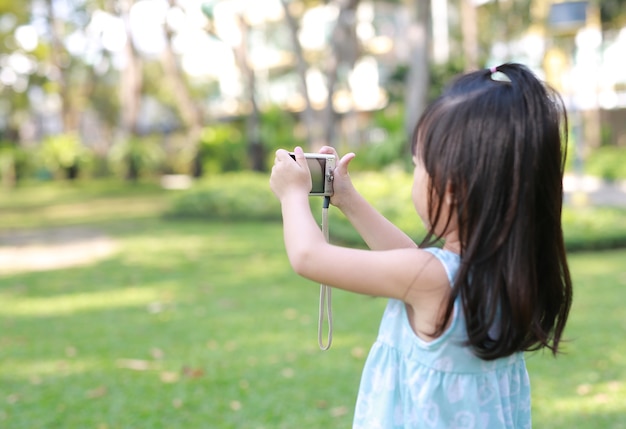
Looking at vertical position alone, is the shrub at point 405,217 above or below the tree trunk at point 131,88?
below

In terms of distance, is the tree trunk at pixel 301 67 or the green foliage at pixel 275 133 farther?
A: the green foliage at pixel 275 133

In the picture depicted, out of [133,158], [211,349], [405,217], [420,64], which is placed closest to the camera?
[211,349]

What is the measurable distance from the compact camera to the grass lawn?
1446mm

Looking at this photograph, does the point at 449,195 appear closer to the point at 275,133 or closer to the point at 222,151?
the point at 275,133

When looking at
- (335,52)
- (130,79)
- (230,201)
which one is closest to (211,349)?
(230,201)

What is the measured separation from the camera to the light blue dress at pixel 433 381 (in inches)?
61.3

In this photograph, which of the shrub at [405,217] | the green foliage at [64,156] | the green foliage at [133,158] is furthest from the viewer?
the green foliage at [64,156]

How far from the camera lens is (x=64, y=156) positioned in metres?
24.2

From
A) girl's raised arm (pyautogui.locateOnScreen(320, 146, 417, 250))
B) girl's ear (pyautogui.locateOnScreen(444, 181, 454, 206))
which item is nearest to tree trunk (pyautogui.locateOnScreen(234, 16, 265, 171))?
girl's raised arm (pyautogui.locateOnScreen(320, 146, 417, 250))

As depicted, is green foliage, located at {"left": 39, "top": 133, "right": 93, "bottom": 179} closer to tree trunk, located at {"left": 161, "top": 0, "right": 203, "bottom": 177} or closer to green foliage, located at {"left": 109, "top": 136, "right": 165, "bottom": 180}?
green foliage, located at {"left": 109, "top": 136, "right": 165, "bottom": 180}

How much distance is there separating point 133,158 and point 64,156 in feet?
7.05

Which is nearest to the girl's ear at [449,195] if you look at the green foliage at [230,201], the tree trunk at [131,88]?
the green foliage at [230,201]

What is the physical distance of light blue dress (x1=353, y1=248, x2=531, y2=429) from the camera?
1558 mm

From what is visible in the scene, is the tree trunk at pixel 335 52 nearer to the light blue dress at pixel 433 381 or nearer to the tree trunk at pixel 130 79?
the tree trunk at pixel 130 79
